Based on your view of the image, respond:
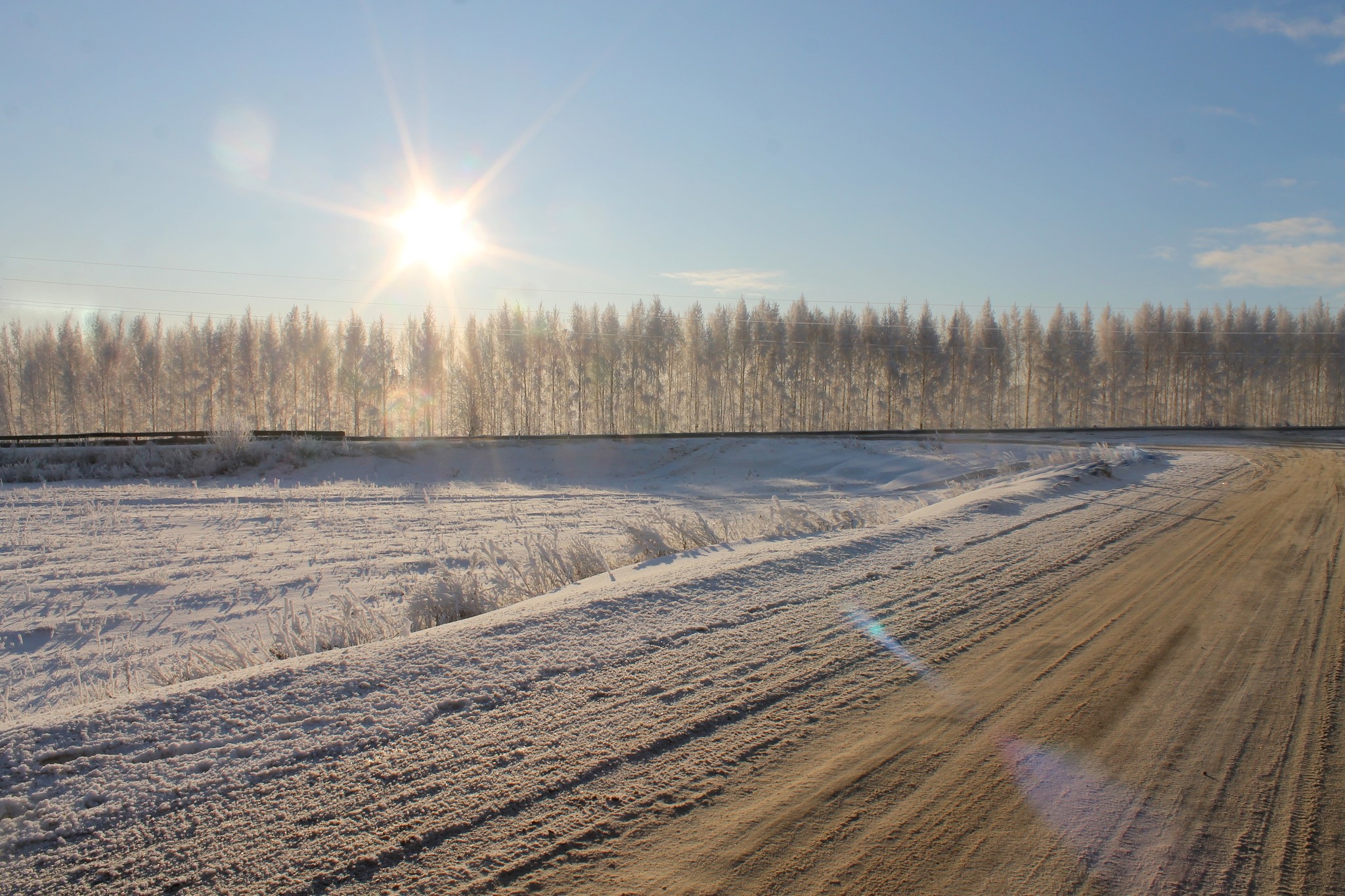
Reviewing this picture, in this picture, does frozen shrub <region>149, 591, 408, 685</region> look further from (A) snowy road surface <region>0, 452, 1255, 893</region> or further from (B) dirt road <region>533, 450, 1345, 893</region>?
(B) dirt road <region>533, 450, 1345, 893</region>

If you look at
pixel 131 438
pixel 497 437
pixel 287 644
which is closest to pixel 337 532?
pixel 287 644

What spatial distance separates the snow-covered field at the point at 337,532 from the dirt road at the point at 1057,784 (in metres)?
3.85

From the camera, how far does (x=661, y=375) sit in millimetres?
61781

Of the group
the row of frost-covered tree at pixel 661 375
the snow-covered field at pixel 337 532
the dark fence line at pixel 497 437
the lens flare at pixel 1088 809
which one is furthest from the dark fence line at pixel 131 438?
the lens flare at pixel 1088 809

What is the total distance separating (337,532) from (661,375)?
1913 inches

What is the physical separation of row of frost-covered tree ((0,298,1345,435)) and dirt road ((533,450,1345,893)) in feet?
180

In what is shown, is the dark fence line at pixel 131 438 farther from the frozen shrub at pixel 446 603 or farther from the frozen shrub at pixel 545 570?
the frozen shrub at pixel 446 603

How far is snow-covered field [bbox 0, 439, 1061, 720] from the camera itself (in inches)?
257

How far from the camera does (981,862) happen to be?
2338 millimetres

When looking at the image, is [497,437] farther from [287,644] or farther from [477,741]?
[477,741]

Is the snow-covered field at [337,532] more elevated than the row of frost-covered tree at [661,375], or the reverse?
the row of frost-covered tree at [661,375]

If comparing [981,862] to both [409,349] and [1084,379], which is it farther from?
[1084,379]

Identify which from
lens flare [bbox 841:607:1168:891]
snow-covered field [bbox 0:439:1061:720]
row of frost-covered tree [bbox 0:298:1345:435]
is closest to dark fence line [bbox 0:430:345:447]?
snow-covered field [bbox 0:439:1061:720]

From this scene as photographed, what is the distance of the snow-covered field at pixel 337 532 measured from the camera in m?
6.53
